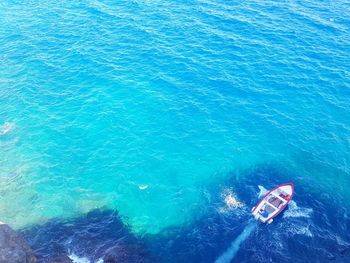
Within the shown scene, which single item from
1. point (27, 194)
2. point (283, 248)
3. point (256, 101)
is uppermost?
point (256, 101)

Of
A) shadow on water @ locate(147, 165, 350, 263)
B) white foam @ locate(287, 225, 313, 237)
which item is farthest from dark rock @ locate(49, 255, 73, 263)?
white foam @ locate(287, 225, 313, 237)

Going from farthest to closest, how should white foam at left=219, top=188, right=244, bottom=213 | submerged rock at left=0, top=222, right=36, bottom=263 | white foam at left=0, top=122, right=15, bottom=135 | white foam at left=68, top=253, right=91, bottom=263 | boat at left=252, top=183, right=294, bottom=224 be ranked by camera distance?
1. white foam at left=0, top=122, right=15, bottom=135
2. white foam at left=219, top=188, right=244, bottom=213
3. boat at left=252, top=183, right=294, bottom=224
4. white foam at left=68, top=253, right=91, bottom=263
5. submerged rock at left=0, top=222, right=36, bottom=263

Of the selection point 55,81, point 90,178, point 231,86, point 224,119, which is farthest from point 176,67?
point 90,178

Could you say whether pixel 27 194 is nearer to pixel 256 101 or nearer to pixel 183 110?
pixel 183 110

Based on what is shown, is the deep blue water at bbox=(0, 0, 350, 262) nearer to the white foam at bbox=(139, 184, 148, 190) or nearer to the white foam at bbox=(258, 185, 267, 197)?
the white foam at bbox=(139, 184, 148, 190)

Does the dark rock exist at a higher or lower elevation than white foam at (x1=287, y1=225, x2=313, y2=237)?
lower

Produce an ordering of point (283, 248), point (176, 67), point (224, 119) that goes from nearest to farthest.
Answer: point (283, 248) → point (224, 119) → point (176, 67)

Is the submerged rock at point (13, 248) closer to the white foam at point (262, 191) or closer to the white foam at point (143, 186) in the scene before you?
the white foam at point (143, 186)
